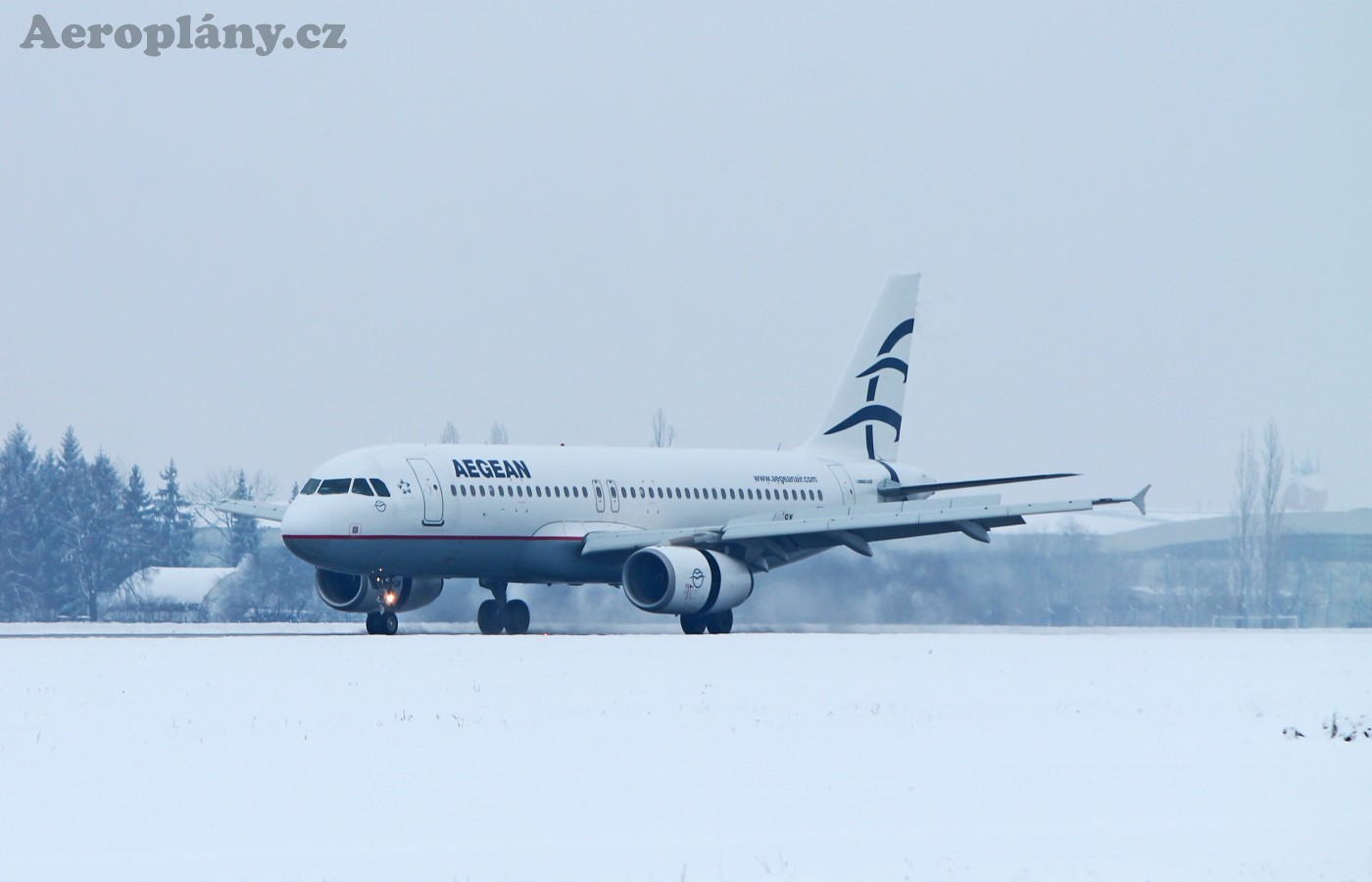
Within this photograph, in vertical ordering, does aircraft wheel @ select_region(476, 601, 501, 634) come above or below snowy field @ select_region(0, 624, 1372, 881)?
above

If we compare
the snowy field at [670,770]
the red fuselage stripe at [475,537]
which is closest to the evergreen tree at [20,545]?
the red fuselage stripe at [475,537]

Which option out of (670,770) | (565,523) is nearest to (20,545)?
(565,523)

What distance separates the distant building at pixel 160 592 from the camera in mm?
77000

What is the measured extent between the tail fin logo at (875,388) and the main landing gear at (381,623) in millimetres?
15334

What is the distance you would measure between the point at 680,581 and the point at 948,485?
11111 millimetres

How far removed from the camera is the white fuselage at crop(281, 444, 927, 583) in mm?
39500

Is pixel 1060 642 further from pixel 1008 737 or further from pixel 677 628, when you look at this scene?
pixel 1008 737

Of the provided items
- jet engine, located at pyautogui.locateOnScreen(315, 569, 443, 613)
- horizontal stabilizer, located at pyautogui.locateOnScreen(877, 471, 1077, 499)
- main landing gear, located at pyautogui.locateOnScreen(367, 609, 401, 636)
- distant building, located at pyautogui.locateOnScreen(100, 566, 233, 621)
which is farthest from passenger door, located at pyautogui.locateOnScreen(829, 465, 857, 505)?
distant building, located at pyautogui.locateOnScreen(100, 566, 233, 621)

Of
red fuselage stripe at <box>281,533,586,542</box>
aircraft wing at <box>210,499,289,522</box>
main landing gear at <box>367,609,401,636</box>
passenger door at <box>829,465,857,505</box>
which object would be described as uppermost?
passenger door at <box>829,465,857,505</box>

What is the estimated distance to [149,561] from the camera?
89.0 m

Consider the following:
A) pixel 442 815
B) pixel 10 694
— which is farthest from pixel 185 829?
pixel 10 694

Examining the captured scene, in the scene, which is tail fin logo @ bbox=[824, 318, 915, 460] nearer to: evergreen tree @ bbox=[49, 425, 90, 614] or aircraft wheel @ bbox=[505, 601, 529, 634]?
aircraft wheel @ bbox=[505, 601, 529, 634]

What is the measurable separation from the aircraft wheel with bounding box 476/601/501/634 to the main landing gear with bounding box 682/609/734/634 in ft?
13.7

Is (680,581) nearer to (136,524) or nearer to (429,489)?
(429,489)
